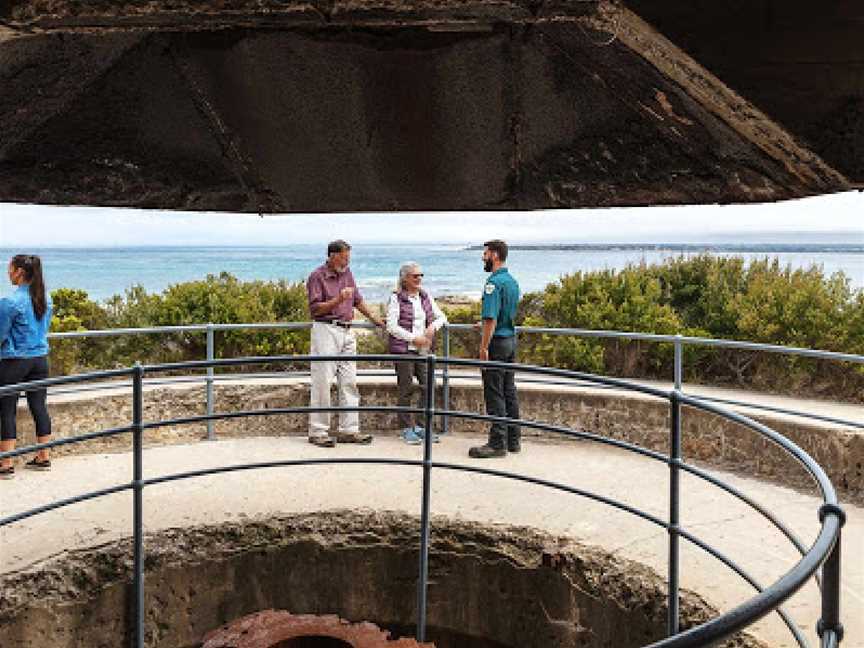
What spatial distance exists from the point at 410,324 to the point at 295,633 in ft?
12.5

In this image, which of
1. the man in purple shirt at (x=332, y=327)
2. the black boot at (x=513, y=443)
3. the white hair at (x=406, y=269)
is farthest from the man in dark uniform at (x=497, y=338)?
the man in purple shirt at (x=332, y=327)

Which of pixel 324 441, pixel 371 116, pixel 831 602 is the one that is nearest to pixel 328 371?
pixel 324 441

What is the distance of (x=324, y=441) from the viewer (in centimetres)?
687

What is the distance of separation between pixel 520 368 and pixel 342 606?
2.61 metres

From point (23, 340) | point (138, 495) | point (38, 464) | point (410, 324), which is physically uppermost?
point (410, 324)

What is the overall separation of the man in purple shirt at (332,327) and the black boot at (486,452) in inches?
37.4

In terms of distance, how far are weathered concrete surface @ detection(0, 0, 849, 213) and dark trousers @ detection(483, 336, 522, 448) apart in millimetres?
4360

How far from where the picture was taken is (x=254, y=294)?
418 inches

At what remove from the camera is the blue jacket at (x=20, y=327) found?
5699 mm

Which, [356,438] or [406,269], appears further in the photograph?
[356,438]

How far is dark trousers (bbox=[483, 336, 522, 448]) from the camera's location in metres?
6.40

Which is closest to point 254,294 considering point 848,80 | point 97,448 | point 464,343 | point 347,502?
point 464,343

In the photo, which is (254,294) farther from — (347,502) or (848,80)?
(848,80)

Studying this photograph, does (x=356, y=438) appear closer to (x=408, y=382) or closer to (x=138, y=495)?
(x=408, y=382)
